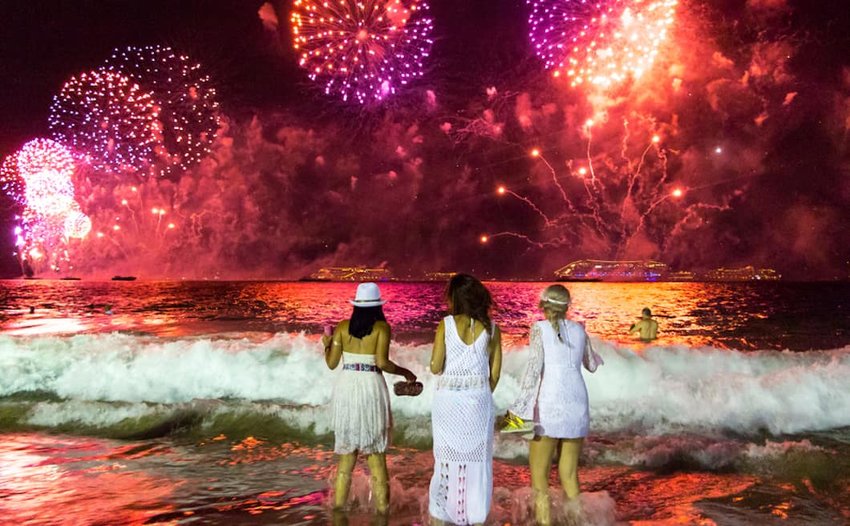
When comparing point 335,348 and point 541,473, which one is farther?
point 335,348

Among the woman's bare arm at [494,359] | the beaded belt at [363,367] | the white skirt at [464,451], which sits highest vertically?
the woman's bare arm at [494,359]

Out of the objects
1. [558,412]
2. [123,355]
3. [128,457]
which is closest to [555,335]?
[558,412]

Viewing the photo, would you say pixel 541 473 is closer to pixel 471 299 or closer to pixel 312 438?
pixel 471 299

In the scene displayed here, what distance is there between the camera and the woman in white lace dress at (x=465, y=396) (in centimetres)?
484

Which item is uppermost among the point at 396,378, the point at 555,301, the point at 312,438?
the point at 555,301

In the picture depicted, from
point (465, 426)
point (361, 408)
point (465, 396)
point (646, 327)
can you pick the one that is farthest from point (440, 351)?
point (646, 327)

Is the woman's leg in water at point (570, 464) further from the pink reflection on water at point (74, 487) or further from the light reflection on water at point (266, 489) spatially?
the pink reflection on water at point (74, 487)

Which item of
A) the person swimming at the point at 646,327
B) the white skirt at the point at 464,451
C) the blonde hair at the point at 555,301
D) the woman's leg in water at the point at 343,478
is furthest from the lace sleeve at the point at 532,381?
the person swimming at the point at 646,327

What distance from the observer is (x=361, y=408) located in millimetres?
5609

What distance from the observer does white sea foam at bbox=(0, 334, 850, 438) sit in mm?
10500

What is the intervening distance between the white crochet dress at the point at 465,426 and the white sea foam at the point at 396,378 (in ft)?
15.4

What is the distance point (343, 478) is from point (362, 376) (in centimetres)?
106

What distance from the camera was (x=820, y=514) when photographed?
6.24 meters

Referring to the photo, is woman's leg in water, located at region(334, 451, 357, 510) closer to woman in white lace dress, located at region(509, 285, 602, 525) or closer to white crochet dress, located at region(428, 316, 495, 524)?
white crochet dress, located at region(428, 316, 495, 524)
